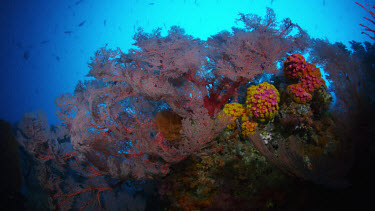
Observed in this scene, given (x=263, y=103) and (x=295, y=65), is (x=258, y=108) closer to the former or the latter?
(x=263, y=103)

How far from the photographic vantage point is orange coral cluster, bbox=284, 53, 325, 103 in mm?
3803

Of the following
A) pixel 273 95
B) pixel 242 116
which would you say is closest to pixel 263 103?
pixel 273 95

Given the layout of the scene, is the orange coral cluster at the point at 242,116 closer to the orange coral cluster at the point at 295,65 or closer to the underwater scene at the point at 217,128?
the underwater scene at the point at 217,128

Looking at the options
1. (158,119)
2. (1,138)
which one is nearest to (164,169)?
(158,119)

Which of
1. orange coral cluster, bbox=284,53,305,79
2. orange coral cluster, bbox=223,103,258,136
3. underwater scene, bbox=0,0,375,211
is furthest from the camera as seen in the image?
orange coral cluster, bbox=284,53,305,79

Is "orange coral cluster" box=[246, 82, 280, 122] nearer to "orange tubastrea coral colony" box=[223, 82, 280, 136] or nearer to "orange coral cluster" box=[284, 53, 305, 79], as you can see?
"orange tubastrea coral colony" box=[223, 82, 280, 136]

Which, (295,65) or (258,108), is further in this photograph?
(295,65)

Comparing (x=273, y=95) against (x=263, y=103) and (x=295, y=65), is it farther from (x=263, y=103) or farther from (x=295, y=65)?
(x=295, y=65)

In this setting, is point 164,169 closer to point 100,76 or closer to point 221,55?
point 100,76

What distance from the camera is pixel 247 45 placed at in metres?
4.16

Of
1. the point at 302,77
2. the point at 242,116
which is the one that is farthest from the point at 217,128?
the point at 302,77

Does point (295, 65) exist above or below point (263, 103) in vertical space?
above

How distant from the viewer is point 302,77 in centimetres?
404

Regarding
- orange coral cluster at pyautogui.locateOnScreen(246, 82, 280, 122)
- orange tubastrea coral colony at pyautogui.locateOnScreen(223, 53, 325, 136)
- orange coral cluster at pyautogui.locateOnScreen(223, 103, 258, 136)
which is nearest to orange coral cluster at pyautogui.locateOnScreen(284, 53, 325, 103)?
orange tubastrea coral colony at pyautogui.locateOnScreen(223, 53, 325, 136)
